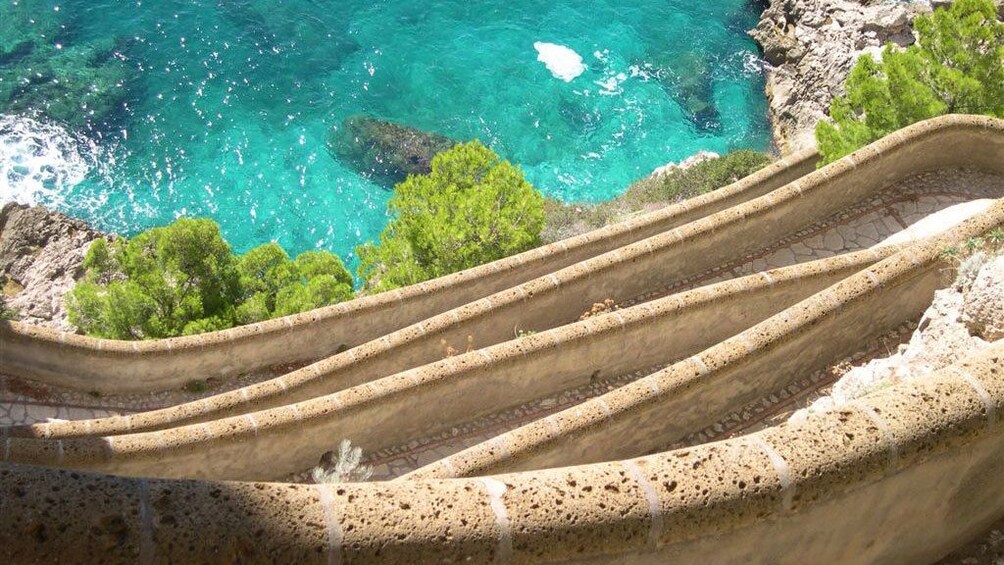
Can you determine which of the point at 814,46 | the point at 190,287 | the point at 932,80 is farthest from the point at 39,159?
the point at 814,46

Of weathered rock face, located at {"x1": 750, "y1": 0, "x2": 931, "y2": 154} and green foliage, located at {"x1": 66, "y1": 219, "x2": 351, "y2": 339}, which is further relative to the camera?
weathered rock face, located at {"x1": 750, "y1": 0, "x2": 931, "y2": 154}

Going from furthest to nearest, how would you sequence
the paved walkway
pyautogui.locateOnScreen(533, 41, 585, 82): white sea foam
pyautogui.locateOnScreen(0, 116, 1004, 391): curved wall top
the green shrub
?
pyautogui.locateOnScreen(533, 41, 585, 82): white sea foam → the green shrub → pyautogui.locateOnScreen(0, 116, 1004, 391): curved wall top → the paved walkway

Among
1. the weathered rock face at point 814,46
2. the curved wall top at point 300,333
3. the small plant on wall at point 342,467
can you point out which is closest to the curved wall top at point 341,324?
the curved wall top at point 300,333

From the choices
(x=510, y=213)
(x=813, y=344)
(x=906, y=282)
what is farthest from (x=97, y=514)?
(x=510, y=213)

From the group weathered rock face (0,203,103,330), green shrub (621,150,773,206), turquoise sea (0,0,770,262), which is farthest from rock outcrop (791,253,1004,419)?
turquoise sea (0,0,770,262)

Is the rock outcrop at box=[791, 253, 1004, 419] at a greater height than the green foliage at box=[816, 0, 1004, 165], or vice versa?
the green foliage at box=[816, 0, 1004, 165]

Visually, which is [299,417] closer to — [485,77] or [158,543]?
[158,543]

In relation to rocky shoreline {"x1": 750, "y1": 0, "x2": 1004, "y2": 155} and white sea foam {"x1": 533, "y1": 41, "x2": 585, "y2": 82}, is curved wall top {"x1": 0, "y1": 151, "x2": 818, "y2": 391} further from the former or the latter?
white sea foam {"x1": 533, "y1": 41, "x2": 585, "y2": 82}

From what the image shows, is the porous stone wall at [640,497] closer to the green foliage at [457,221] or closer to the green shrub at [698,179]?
the green foliage at [457,221]
